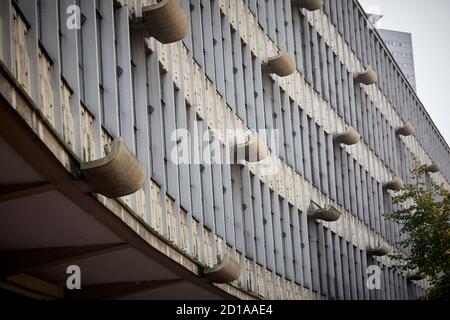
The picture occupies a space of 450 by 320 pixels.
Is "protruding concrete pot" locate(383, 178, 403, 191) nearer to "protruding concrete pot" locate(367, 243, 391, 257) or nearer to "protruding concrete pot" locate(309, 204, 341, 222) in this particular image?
"protruding concrete pot" locate(367, 243, 391, 257)

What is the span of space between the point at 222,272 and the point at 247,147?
603 centimetres

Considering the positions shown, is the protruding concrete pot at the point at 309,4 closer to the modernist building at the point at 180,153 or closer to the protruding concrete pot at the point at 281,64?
the modernist building at the point at 180,153

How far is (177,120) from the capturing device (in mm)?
24188

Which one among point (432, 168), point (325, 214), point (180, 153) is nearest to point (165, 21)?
point (180, 153)

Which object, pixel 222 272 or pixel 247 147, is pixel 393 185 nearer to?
pixel 247 147

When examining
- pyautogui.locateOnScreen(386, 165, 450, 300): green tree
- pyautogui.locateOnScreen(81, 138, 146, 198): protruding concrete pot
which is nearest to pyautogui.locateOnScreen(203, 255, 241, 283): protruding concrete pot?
pyautogui.locateOnScreen(81, 138, 146, 198): protruding concrete pot

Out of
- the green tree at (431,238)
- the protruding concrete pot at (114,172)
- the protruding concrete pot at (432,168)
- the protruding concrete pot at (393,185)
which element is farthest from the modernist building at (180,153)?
the green tree at (431,238)

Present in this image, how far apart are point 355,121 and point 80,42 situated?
31.7 meters

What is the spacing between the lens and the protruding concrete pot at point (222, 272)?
22766 mm

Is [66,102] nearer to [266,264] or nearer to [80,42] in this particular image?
[80,42]

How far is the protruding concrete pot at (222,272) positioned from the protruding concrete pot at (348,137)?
19.5 meters

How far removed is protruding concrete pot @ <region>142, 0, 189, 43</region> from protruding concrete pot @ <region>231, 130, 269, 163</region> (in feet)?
24.4
